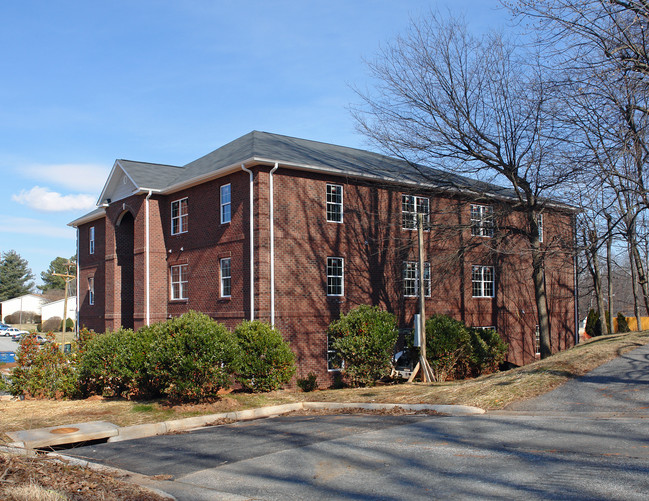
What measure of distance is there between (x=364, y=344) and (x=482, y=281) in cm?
1117

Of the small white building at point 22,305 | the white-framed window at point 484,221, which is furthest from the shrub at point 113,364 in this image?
the small white building at point 22,305

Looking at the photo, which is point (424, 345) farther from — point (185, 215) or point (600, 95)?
point (185, 215)

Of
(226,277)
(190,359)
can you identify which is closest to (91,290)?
(226,277)

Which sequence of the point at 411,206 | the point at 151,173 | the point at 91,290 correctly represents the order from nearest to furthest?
the point at 411,206 < the point at 151,173 < the point at 91,290

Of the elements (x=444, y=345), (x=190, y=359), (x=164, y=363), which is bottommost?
(x=444, y=345)

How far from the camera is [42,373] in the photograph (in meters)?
17.8

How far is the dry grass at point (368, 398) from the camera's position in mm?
12977

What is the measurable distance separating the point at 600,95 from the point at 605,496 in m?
9.45

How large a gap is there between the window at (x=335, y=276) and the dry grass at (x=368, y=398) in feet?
22.9

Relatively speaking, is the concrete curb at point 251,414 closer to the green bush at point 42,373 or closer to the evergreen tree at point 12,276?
the green bush at point 42,373

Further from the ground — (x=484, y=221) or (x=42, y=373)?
(x=484, y=221)

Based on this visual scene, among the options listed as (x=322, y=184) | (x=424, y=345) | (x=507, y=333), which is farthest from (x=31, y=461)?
(x=507, y=333)

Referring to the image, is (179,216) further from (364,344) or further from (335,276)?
(364,344)

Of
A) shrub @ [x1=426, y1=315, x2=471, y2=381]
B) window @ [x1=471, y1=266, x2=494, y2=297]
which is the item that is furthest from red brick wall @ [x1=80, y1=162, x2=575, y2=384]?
shrub @ [x1=426, y1=315, x2=471, y2=381]
